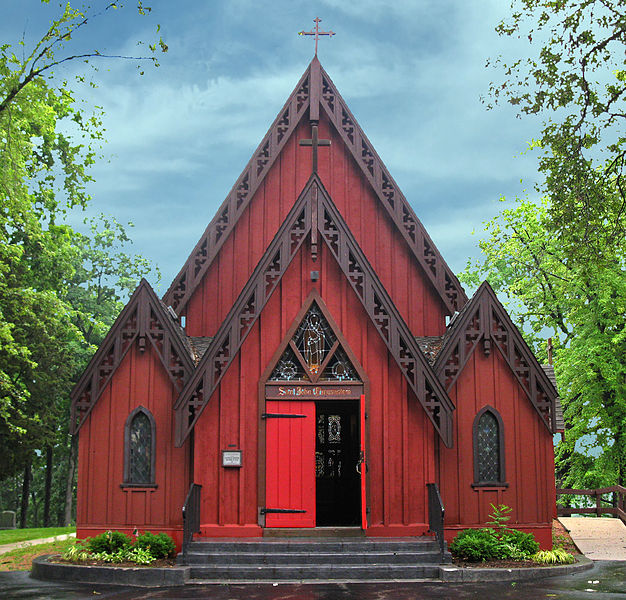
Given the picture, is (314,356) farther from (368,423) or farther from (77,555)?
(77,555)

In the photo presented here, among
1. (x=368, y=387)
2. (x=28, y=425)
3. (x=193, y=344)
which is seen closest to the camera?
(x=368, y=387)

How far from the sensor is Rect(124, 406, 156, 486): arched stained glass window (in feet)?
53.3

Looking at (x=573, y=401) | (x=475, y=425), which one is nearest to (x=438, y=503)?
(x=475, y=425)

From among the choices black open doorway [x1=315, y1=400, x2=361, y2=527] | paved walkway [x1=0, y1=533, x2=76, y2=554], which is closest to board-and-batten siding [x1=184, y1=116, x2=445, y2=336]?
black open doorway [x1=315, y1=400, x2=361, y2=527]

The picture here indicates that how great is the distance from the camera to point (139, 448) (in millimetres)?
16359

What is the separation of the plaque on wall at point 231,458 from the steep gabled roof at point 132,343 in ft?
5.58

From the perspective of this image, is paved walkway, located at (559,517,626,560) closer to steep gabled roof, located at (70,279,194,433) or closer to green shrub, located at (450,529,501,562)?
green shrub, located at (450,529,501,562)

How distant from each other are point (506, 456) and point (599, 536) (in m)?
6.02

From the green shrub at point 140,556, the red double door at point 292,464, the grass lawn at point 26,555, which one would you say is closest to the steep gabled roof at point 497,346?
the red double door at point 292,464

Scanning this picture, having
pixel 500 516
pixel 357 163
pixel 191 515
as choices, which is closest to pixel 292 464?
pixel 191 515

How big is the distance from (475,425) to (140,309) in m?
7.20

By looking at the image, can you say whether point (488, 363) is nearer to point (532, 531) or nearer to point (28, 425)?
point (532, 531)

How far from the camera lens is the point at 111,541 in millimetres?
15008

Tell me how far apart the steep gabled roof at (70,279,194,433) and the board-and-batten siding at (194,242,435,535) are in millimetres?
1276
